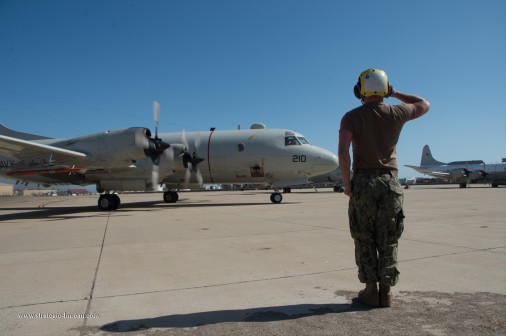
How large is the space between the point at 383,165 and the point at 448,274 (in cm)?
189

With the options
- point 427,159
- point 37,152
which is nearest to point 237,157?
point 37,152

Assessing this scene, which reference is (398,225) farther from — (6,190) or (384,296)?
(6,190)

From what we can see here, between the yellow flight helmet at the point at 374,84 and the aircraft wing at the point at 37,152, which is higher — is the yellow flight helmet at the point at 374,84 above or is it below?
below

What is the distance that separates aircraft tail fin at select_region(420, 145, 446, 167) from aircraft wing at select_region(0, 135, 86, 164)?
235ft

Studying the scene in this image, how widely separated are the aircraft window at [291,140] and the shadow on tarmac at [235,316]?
50.6 ft

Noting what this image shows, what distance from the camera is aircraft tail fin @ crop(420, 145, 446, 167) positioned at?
72.2 meters

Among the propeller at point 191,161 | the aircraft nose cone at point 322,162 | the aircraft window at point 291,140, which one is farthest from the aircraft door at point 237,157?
the aircraft nose cone at point 322,162

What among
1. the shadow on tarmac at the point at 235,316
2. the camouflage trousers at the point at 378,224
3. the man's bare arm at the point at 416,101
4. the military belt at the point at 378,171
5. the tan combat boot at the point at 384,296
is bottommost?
the shadow on tarmac at the point at 235,316

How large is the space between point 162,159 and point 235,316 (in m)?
14.5

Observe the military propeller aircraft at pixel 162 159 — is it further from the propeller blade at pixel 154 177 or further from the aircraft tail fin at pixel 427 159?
the aircraft tail fin at pixel 427 159

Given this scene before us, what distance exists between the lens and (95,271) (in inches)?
190

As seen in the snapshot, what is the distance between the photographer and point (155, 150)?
15.8 meters

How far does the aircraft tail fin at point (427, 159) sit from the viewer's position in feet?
237

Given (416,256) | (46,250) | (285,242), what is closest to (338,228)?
(285,242)
